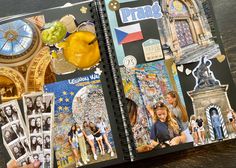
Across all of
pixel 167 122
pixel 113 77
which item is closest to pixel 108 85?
pixel 113 77

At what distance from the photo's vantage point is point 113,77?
65 cm

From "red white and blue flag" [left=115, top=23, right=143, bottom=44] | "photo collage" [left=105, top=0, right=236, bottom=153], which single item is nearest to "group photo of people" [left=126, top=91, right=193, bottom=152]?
"photo collage" [left=105, top=0, right=236, bottom=153]

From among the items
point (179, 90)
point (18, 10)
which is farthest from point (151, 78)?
point (18, 10)

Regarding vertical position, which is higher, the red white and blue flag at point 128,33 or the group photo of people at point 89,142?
the red white and blue flag at point 128,33

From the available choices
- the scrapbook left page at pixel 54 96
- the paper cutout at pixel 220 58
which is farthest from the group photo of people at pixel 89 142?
the paper cutout at pixel 220 58

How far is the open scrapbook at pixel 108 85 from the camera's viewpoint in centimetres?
63

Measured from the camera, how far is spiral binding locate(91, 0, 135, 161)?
64 centimetres

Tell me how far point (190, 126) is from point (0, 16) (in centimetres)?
39

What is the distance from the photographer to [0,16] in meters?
0.68

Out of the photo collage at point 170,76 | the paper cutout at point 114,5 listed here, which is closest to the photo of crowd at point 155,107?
the photo collage at point 170,76

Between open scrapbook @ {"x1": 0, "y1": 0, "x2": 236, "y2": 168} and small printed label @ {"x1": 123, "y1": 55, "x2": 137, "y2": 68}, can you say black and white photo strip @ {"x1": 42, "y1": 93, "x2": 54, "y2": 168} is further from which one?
small printed label @ {"x1": 123, "y1": 55, "x2": 137, "y2": 68}

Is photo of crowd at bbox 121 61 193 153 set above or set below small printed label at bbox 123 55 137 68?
below

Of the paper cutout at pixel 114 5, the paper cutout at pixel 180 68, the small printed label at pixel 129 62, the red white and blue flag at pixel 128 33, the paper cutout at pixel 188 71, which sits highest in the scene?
the paper cutout at pixel 114 5

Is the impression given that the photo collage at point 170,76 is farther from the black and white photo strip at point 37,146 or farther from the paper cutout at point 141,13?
the black and white photo strip at point 37,146
